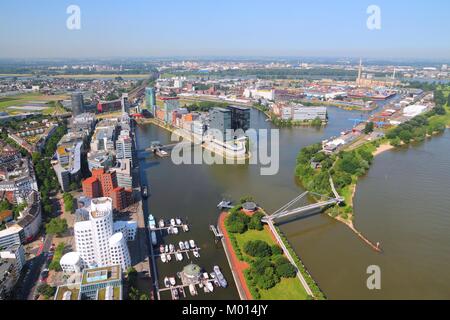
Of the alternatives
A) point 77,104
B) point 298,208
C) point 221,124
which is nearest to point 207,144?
point 221,124

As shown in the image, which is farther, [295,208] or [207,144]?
[207,144]

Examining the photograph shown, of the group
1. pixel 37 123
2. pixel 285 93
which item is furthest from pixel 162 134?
pixel 285 93

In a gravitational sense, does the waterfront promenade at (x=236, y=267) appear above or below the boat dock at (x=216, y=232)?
below

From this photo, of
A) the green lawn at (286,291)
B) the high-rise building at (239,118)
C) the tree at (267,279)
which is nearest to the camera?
the green lawn at (286,291)

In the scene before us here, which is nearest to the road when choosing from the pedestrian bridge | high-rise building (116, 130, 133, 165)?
the pedestrian bridge

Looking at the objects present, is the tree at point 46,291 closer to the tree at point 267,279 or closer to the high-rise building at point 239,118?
the tree at point 267,279

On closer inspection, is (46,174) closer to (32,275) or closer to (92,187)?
(92,187)

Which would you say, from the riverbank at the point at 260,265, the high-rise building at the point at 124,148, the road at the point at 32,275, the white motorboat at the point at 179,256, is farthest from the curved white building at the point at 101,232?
the high-rise building at the point at 124,148
